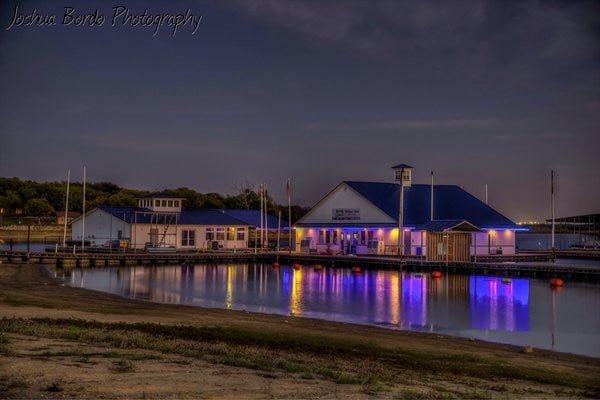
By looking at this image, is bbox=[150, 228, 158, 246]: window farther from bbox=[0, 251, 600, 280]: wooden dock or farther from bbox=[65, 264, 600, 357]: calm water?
bbox=[65, 264, 600, 357]: calm water

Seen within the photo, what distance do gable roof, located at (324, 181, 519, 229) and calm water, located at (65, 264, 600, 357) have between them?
8.62 meters

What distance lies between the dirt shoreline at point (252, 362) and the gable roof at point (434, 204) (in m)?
34.7

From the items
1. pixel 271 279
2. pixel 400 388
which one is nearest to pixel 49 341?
pixel 400 388

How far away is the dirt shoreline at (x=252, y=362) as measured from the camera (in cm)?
1018

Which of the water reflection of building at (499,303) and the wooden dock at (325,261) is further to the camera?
the wooden dock at (325,261)

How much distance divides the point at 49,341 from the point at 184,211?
53.3m

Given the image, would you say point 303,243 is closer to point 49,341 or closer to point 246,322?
point 246,322

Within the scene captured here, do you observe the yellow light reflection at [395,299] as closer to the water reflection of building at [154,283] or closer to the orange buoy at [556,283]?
the orange buoy at [556,283]

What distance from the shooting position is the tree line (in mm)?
113375

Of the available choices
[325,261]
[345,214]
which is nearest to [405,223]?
[345,214]

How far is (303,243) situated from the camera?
2507 inches

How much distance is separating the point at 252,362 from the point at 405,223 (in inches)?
1732

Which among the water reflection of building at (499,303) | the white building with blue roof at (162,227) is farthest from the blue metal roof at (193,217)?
the water reflection of building at (499,303)

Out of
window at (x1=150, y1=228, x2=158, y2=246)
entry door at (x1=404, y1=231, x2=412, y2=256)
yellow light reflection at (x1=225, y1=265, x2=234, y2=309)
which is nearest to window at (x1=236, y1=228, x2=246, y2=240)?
window at (x1=150, y1=228, x2=158, y2=246)
